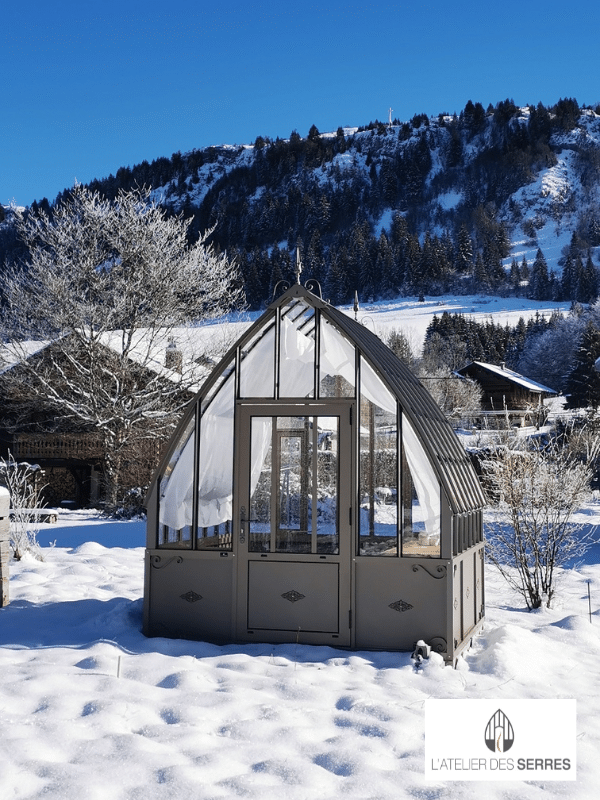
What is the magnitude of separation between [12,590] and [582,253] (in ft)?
362

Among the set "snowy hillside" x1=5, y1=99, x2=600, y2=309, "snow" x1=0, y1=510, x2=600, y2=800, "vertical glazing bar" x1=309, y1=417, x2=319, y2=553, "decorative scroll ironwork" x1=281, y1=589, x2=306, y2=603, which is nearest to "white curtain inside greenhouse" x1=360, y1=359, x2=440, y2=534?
"vertical glazing bar" x1=309, y1=417, x2=319, y2=553

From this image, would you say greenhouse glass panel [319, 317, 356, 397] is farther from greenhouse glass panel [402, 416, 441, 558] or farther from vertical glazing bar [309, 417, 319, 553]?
greenhouse glass panel [402, 416, 441, 558]

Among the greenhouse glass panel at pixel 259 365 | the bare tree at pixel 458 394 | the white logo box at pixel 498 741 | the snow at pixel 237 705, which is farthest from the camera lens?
the bare tree at pixel 458 394

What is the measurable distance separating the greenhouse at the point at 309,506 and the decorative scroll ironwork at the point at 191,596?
0.01 m

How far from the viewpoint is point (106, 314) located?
23188 millimetres

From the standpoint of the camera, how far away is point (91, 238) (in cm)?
2416

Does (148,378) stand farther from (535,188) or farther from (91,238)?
(535,188)

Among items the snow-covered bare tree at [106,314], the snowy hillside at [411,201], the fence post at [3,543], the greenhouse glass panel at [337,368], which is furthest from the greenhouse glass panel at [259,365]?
the snowy hillside at [411,201]

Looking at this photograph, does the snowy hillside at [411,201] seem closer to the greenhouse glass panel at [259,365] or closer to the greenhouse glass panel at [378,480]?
the greenhouse glass panel at [259,365]

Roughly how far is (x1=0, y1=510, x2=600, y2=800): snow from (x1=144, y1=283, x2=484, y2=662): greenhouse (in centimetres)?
33

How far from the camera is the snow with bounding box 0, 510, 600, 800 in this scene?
4.23 m

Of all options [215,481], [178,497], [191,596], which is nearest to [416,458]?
[215,481]

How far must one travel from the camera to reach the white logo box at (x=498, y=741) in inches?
179

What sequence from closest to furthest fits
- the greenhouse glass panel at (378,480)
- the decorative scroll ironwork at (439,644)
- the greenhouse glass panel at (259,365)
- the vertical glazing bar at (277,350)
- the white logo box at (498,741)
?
the white logo box at (498,741)
the decorative scroll ironwork at (439,644)
the greenhouse glass panel at (378,480)
the vertical glazing bar at (277,350)
the greenhouse glass panel at (259,365)
